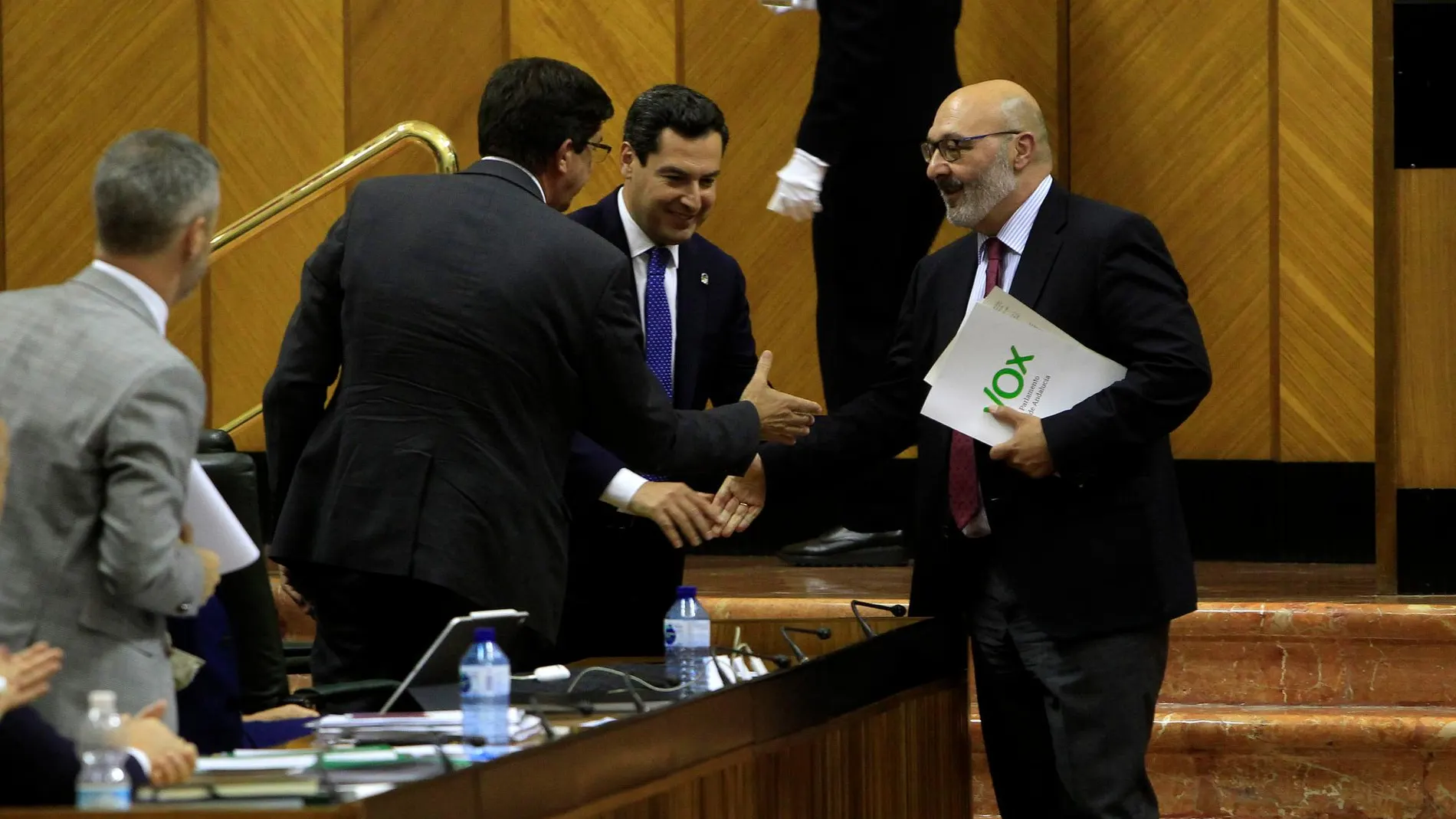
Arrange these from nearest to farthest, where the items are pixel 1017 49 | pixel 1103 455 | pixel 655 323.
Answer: pixel 1103 455
pixel 655 323
pixel 1017 49

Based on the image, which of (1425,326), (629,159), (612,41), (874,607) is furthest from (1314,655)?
(612,41)

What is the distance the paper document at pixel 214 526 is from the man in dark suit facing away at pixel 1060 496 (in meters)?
1.40

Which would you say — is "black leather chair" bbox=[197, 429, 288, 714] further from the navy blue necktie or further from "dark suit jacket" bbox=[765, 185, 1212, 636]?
"dark suit jacket" bbox=[765, 185, 1212, 636]

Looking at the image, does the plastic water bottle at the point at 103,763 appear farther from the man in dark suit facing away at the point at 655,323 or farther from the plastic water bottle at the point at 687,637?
the man in dark suit facing away at the point at 655,323

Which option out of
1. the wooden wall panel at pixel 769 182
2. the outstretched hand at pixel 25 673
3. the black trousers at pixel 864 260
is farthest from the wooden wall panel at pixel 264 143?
the outstretched hand at pixel 25 673

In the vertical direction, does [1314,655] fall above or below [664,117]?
below

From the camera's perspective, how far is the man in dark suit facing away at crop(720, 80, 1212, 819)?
322 cm

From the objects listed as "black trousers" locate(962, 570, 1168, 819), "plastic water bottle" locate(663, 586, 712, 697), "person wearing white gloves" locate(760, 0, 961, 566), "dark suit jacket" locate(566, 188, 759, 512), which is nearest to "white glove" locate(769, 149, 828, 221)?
"person wearing white gloves" locate(760, 0, 961, 566)

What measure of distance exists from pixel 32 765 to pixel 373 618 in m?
1.08

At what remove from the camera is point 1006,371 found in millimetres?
3289

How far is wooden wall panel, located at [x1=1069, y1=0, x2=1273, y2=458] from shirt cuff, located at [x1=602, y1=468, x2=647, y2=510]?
9.63ft

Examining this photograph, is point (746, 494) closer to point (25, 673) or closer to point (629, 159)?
point (629, 159)

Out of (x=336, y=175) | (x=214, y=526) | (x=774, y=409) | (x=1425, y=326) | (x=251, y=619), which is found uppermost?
(x=336, y=175)

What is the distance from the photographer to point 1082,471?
3232 millimetres
